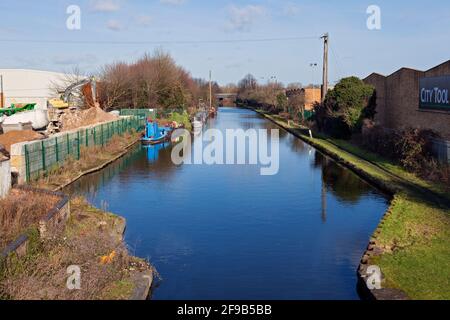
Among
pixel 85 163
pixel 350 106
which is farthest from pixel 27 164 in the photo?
pixel 350 106

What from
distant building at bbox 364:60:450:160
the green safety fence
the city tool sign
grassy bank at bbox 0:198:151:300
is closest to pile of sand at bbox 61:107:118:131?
the green safety fence

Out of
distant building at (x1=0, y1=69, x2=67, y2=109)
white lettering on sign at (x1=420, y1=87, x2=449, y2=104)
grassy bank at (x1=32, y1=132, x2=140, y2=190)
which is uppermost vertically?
distant building at (x1=0, y1=69, x2=67, y2=109)

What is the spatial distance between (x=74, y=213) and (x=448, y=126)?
17.0 m

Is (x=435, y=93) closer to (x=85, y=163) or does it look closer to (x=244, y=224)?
(x=244, y=224)

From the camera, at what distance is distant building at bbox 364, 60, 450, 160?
24.2 metres

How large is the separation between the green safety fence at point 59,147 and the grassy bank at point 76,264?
268 inches

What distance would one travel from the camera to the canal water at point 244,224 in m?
10.4

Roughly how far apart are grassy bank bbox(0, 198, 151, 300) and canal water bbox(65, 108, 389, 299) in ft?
2.66

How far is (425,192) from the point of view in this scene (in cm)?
1731

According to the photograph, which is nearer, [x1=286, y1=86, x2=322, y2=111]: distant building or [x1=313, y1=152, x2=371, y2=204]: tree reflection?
[x1=313, y1=152, x2=371, y2=204]: tree reflection

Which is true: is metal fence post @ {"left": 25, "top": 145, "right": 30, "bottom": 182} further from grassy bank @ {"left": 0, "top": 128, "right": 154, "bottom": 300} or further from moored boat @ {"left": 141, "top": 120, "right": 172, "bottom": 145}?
moored boat @ {"left": 141, "top": 120, "right": 172, "bottom": 145}

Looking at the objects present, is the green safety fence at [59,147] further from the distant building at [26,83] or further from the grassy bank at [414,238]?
the distant building at [26,83]

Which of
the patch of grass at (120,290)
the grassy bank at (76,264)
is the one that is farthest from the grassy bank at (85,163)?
the patch of grass at (120,290)

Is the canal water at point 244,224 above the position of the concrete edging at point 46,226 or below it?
below
